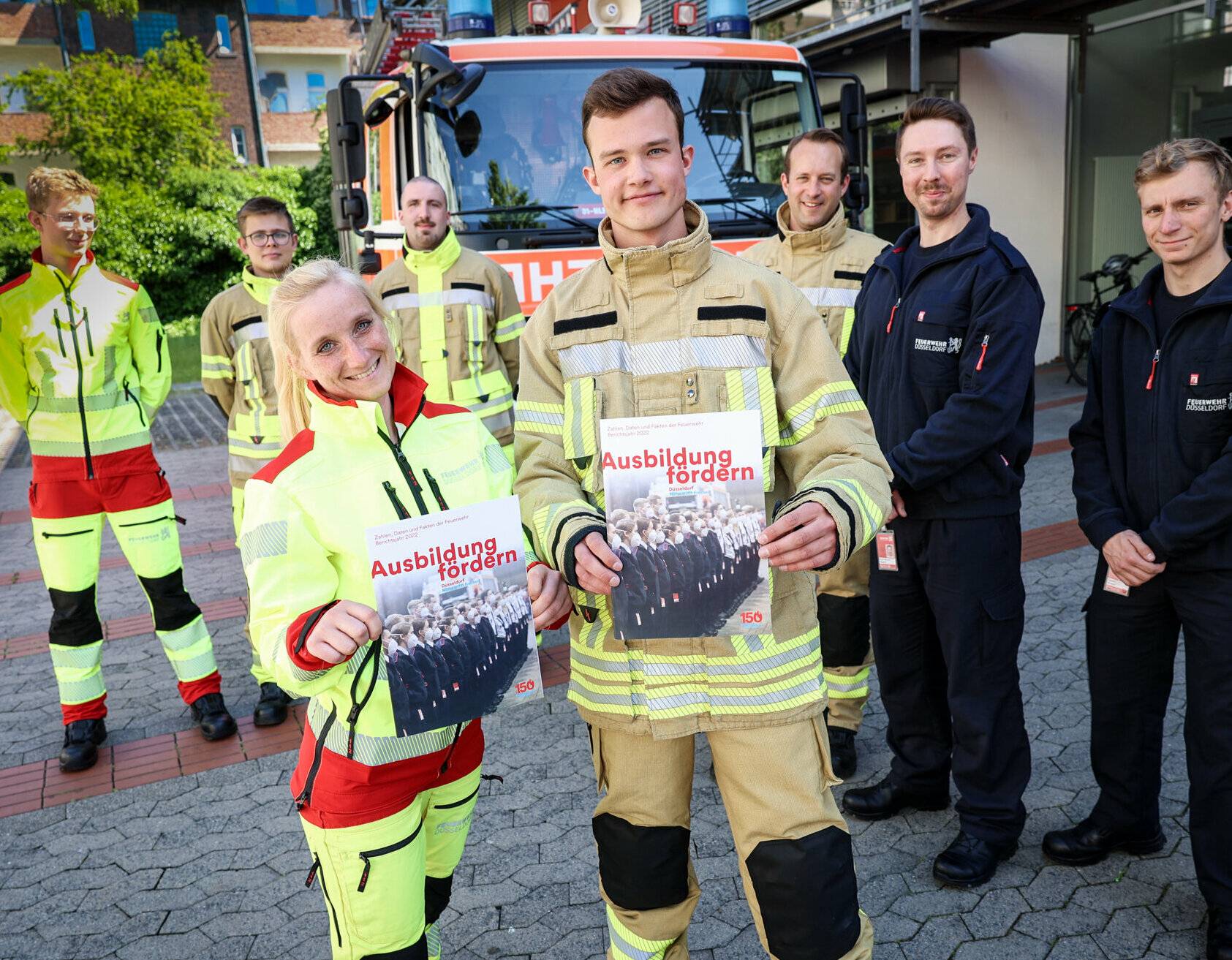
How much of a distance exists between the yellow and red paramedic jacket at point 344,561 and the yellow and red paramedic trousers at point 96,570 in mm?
2626

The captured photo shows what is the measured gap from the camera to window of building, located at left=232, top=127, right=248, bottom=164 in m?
43.9

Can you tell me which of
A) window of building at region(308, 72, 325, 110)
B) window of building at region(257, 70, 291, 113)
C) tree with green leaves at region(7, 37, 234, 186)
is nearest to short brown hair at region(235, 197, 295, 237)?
tree with green leaves at region(7, 37, 234, 186)

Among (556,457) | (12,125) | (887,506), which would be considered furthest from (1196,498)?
(12,125)

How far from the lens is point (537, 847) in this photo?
3.50 meters

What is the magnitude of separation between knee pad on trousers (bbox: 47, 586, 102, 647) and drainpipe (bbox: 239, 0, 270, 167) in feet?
144

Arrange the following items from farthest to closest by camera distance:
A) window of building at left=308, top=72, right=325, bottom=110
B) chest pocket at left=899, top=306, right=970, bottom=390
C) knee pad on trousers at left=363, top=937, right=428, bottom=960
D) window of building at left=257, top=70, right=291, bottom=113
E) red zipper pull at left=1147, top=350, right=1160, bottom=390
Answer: window of building at left=308, top=72, right=325, bottom=110 → window of building at left=257, top=70, right=291, bottom=113 → chest pocket at left=899, top=306, right=970, bottom=390 → red zipper pull at left=1147, top=350, right=1160, bottom=390 → knee pad on trousers at left=363, top=937, right=428, bottom=960

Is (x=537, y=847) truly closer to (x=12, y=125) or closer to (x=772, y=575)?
(x=772, y=575)

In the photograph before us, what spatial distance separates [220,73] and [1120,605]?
4847 cm

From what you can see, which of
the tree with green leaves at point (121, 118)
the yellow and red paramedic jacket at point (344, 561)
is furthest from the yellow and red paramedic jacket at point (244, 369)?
the tree with green leaves at point (121, 118)

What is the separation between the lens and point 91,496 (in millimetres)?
4246

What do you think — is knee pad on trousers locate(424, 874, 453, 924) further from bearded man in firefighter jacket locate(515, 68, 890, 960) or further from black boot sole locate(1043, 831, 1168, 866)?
black boot sole locate(1043, 831, 1168, 866)

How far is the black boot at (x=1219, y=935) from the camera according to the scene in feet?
8.77

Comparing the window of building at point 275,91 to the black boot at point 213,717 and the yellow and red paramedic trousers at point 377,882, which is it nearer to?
the black boot at point 213,717

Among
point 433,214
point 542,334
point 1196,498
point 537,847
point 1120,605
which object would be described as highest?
point 433,214
